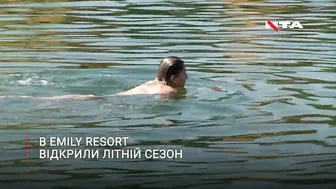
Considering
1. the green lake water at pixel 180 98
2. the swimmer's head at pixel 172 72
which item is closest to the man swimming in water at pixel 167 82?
the swimmer's head at pixel 172 72

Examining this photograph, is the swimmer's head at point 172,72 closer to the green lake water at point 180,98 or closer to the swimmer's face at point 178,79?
the swimmer's face at point 178,79

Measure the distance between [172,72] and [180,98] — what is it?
0.37m

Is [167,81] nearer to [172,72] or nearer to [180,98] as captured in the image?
[172,72]

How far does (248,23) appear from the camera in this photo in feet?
57.7

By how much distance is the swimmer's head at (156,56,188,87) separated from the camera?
1066 cm

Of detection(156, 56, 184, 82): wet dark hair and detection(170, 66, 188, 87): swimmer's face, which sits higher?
detection(156, 56, 184, 82): wet dark hair

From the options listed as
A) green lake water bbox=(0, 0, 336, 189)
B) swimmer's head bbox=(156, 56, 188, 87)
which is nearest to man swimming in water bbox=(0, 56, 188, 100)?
swimmer's head bbox=(156, 56, 188, 87)

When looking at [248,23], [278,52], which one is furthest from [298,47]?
[248,23]

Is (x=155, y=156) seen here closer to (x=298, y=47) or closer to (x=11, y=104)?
(x=11, y=104)

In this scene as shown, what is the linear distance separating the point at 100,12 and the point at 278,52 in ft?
20.4

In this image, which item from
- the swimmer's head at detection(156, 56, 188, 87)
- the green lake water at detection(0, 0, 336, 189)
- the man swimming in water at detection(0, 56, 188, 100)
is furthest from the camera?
the swimmer's head at detection(156, 56, 188, 87)

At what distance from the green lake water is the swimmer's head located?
0.19 meters

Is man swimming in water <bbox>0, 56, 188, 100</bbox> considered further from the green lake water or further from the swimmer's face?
the green lake water

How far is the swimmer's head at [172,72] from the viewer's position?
10.7m
